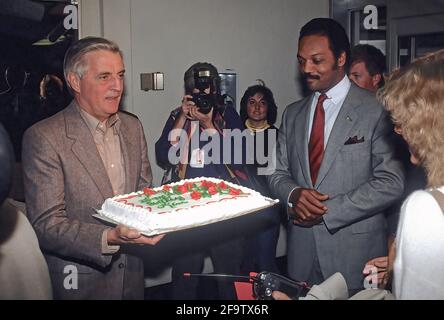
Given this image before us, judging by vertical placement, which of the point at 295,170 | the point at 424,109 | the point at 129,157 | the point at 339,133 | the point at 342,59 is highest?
the point at 342,59

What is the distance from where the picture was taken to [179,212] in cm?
244

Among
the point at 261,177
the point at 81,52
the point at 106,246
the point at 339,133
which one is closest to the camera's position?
the point at 106,246

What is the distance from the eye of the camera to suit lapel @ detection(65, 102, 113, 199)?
91.7 inches

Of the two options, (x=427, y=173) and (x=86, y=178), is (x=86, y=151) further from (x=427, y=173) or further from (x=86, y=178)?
(x=427, y=173)

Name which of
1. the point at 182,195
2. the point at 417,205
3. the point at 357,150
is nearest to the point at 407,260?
the point at 417,205

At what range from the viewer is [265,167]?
4230 millimetres

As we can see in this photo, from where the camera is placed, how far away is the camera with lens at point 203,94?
3.57 metres

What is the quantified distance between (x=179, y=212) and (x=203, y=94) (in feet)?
4.60

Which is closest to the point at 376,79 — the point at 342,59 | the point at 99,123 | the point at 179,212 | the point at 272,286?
the point at 342,59

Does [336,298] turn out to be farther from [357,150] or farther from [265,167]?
[265,167]

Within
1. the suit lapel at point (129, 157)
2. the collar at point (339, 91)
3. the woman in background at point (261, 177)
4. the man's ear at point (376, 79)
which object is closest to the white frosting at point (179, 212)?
the suit lapel at point (129, 157)

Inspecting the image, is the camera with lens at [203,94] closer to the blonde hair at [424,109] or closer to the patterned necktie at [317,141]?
the patterned necktie at [317,141]

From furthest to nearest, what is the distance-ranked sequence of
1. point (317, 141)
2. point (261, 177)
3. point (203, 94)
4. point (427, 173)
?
point (261, 177) < point (203, 94) < point (317, 141) < point (427, 173)

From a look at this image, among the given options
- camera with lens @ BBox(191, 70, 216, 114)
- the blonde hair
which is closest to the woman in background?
camera with lens @ BBox(191, 70, 216, 114)
